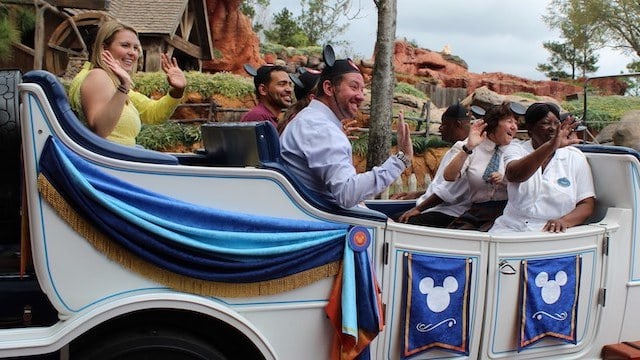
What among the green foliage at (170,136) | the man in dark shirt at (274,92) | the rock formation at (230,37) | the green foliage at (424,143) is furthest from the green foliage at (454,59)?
the man in dark shirt at (274,92)

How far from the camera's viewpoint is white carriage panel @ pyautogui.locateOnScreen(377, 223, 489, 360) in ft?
8.42

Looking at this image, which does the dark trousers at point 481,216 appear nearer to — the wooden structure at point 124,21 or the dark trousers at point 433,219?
the dark trousers at point 433,219

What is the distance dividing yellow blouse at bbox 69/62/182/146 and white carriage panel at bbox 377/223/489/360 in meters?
1.27

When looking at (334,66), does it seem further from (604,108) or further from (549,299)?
(604,108)

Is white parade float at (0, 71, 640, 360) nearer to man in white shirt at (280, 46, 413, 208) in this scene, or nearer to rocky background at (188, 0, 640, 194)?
man in white shirt at (280, 46, 413, 208)

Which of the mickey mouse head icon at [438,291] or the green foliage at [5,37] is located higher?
the green foliage at [5,37]

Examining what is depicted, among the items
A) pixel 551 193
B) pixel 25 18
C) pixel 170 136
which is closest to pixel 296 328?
pixel 551 193

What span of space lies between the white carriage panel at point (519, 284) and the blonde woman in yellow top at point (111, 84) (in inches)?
67.7

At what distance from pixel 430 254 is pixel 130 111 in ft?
4.93

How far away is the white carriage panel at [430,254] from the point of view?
2.57 meters

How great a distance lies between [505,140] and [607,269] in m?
0.91

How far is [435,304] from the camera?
2637 mm

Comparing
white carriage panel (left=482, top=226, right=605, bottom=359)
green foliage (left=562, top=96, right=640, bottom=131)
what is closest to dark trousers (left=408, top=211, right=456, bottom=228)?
white carriage panel (left=482, top=226, right=605, bottom=359)

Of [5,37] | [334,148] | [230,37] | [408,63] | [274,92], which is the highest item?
[408,63]
